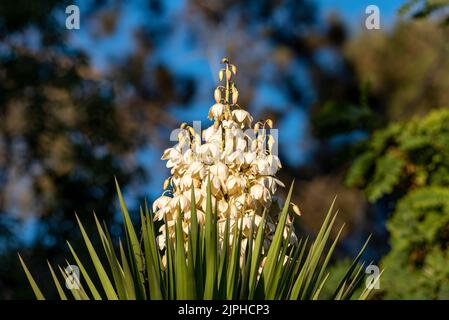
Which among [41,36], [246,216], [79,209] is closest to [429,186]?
[246,216]

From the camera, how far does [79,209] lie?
28.2 ft

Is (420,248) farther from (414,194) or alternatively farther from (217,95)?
(217,95)

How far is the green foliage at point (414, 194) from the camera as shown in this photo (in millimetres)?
4031

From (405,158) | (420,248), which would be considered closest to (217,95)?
(420,248)

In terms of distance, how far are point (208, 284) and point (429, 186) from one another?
2847 mm

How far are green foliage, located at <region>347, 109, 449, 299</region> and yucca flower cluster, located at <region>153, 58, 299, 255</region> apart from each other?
2.11m

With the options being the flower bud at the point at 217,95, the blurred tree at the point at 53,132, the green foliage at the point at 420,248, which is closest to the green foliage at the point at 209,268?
the flower bud at the point at 217,95

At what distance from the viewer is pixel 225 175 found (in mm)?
2092

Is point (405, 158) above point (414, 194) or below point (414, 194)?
above

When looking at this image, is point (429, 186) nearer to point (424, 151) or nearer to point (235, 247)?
point (424, 151)

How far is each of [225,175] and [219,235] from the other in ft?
0.66

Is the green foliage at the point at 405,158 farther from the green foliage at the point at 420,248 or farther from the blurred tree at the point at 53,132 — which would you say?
the blurred tree at the point at 53,132

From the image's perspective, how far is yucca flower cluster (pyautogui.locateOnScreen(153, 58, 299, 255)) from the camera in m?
2.08

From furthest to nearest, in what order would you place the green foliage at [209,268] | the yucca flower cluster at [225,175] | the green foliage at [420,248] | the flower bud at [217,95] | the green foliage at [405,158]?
the green foliage at [405,158] < the green foliage at [420,248] < the flower bud at [217,95] < the yucca flower cluster at [225,175] < the green foliage at [209,268]
